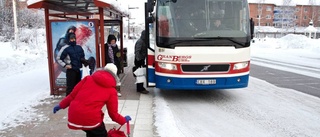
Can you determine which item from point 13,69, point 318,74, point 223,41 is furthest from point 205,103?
point 13,69

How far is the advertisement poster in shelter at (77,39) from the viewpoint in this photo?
732cm

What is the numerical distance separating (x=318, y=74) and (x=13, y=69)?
552 inches

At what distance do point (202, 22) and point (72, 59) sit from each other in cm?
337

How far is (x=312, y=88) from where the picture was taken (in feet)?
30.1

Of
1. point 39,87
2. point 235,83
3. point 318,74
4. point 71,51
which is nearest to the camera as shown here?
point 71,51

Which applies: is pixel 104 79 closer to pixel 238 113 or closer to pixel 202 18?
pixel 238 113

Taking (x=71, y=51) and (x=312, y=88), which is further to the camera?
(x=312, y=88)

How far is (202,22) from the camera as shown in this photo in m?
6.97

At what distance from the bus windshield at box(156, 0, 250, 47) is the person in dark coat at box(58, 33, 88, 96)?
2.02 m

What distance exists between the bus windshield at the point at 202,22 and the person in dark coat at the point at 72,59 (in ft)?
→ 6.63

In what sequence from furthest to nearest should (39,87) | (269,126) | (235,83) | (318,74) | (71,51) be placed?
(318,74), (39,87), (235,83), (71,51), (269,126)

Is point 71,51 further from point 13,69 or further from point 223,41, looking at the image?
point 13,69

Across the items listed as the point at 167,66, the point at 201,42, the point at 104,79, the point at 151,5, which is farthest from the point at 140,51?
the point at 104,79

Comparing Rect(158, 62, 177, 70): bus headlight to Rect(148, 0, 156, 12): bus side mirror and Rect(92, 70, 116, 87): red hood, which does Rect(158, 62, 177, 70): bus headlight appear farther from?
Rect(92, 70, 116, 87): red hood
